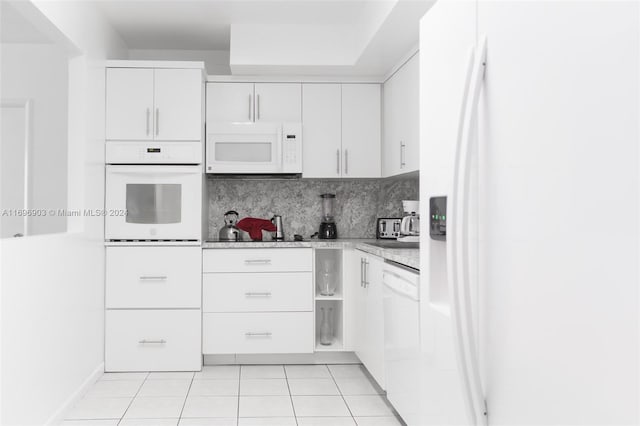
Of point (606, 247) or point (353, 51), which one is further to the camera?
point (353, 51)

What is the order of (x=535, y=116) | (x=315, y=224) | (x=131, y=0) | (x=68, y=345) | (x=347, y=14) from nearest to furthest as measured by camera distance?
(x=535, y=116), (x=68, y=345), (x=131, y=0), (x=347, y=14), (x=315, y=224)

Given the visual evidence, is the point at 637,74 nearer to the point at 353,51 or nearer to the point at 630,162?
the point at 630,162

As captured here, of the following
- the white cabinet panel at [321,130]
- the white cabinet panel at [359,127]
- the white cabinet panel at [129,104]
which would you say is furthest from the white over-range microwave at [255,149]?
the white cabinet panel at [129,104]

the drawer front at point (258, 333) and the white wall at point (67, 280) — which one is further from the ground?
the white wall at point (67, 280)

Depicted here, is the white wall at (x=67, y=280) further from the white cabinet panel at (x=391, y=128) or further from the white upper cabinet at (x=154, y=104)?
the white cabinet panel at (x=391, y=128)

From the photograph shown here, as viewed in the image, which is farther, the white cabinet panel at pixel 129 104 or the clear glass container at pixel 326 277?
the clear glass container at pixel 326 277

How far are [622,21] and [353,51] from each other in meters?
3.25

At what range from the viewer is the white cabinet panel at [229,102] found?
4.07 meters

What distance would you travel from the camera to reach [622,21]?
0.72 m

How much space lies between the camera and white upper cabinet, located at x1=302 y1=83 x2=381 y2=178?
4.14 meters

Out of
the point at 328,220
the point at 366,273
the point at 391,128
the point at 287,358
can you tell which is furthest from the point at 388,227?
the point at 287,358

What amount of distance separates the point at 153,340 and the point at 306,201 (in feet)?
5.33

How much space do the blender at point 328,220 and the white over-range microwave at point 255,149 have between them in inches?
17.8

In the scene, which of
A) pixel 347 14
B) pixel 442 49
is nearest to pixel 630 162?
pixel 442 49
